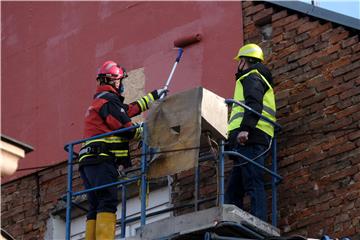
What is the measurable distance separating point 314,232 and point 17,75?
5.15 meters

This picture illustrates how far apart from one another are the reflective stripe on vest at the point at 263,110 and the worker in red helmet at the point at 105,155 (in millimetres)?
969

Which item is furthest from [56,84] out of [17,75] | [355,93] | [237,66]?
[355,93]

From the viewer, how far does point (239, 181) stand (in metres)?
13.4

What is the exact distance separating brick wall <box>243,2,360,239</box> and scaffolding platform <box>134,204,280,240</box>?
67 centimetres

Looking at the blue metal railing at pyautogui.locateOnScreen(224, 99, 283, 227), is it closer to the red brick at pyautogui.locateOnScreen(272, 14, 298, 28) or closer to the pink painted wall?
the pink painted wall

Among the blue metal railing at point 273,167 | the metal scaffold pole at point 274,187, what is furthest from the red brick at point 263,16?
the metal scaffold pole at point 274,187

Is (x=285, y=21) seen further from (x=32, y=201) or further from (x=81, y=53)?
(x=32, y=201)

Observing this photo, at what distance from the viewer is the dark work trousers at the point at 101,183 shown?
13.3 meters

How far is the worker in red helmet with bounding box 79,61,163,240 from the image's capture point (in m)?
13.2

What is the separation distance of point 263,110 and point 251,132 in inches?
13.5

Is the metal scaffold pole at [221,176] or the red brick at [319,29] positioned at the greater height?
the red brick at [319,29]

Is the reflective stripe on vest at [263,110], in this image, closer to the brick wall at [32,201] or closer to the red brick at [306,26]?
the red brick at [306,26]

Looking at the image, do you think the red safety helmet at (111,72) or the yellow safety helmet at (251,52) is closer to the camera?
the yellow safety helmet at (251,52)

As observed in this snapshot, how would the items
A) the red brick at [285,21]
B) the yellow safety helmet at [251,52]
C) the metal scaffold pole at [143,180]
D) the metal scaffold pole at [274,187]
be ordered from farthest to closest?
the red brick at [285,21] < the yellow safety helmet at [251,52] < the metal scaffold pole at [274,187] < the metal scaffold pole at [143,180]
